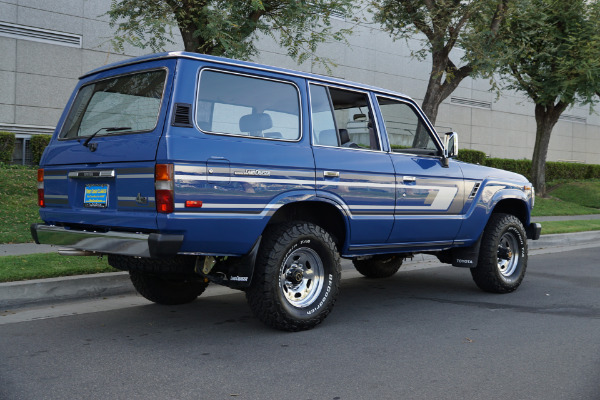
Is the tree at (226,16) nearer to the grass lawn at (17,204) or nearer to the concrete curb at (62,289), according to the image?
the grass lawn at (17,204)

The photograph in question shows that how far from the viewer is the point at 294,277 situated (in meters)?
5.38

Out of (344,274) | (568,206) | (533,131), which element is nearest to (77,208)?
(344,274)

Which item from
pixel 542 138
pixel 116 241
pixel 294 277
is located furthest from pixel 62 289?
pixel 542 138

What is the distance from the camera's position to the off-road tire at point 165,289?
6137mm

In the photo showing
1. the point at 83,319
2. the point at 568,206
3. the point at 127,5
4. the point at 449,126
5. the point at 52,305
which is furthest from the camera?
the point at 449,126

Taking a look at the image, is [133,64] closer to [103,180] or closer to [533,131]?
[103,180]

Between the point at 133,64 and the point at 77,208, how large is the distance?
1.24m

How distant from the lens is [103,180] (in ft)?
16.4

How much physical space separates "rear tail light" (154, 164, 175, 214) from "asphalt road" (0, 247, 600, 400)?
3.48ft

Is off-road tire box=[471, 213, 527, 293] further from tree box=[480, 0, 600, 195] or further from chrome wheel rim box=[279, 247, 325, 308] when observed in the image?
tree box=[480, 0, 600, 195]

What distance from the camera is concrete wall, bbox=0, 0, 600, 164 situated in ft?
56.3

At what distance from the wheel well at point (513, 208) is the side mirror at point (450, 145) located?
52.1 inches

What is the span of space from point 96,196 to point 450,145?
350cm

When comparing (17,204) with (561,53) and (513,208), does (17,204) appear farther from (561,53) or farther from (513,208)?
(561,53)
